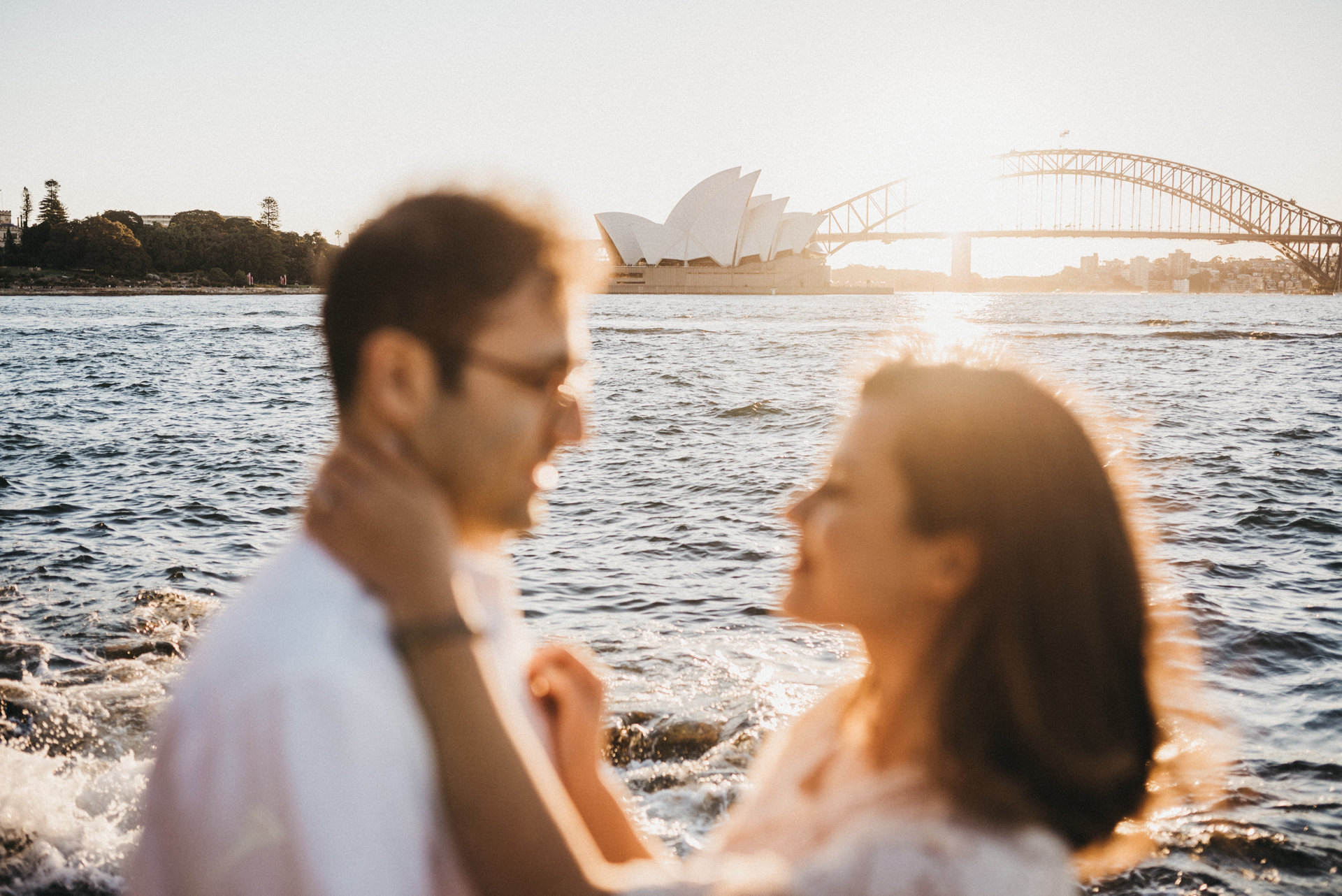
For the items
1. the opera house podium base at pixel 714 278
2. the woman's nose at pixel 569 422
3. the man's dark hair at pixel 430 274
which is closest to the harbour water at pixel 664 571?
the woman's nose at pixel 569 422

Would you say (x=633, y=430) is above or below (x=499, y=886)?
below

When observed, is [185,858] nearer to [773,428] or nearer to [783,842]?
[783,842]

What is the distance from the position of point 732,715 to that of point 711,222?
256 ft

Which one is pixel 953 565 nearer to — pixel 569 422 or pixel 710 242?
pixel 569 422

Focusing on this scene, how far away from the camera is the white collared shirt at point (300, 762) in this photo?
86 cm

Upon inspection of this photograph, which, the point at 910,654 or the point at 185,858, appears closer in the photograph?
the point at 185,858

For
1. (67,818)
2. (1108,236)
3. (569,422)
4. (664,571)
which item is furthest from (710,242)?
(569,422)

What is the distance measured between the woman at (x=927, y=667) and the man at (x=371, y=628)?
5cm

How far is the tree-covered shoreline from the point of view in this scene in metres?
75.6

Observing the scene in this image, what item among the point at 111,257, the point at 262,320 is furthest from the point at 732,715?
the point at 111,257

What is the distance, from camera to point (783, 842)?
3.50 ft

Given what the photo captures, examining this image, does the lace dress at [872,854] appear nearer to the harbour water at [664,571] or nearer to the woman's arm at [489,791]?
the woman's arm at [489,791]

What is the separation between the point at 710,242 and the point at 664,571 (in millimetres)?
76874

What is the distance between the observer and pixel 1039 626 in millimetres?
1006
